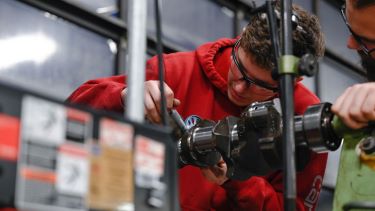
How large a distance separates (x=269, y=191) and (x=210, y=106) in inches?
10.9

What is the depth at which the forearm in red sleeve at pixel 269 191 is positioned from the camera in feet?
4.17

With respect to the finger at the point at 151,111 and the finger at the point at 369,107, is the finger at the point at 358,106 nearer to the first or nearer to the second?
the finger at the point at 369,107

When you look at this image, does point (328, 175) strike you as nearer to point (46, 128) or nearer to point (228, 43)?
point (228, 43)

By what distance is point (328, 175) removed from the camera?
420 cm

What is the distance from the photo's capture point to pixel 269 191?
4.36ft

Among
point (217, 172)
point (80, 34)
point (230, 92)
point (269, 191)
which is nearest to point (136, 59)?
point (217, 172)

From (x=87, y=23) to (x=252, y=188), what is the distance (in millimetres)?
1749

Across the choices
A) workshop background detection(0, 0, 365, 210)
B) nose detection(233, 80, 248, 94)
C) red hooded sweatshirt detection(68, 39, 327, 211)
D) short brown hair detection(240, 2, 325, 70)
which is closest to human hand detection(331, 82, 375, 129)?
red hooded sweatshirt detection(68, 39, 327, 211)

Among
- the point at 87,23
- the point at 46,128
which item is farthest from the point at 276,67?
the point at 87,23

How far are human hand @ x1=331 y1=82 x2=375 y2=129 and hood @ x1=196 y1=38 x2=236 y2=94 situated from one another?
0.69m

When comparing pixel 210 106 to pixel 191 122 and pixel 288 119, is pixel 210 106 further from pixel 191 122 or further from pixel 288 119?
pixel 288 119

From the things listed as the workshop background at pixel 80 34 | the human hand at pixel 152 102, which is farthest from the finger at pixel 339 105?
the workshop background at pixel 80 34

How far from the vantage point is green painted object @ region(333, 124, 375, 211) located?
846 mm

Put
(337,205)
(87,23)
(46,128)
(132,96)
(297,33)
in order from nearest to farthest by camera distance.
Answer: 1. (46,128)
2. (132,96)
3. (337,205)
4. (297,33)
5. (87,23)
